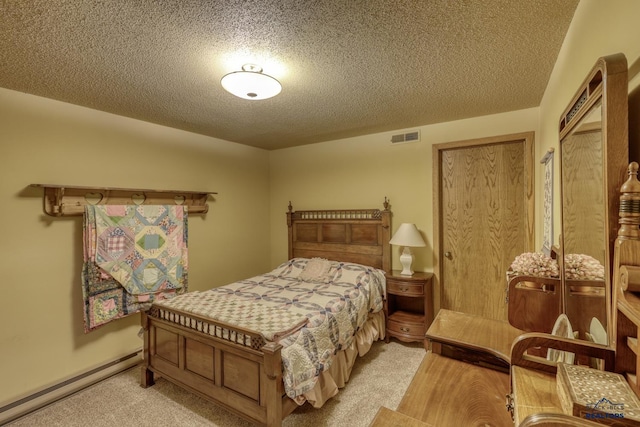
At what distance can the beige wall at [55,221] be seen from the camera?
2.30 m

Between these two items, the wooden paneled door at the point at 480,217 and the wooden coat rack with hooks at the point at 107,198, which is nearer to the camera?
the wooden coat rack with hooks at the point at 107,198

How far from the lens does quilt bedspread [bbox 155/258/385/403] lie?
6.37 feet

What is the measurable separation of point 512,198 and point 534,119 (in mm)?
793

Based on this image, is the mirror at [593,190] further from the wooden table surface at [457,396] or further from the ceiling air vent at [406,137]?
the ceiling air vent at [406,137]

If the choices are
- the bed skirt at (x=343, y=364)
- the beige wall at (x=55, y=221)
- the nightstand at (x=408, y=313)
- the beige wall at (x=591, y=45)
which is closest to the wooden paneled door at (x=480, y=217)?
the nightstand at (x=408, y=313)

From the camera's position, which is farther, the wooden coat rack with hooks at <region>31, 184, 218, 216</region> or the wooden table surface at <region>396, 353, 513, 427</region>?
the wooden coat rack with hooks at <region>31, 184, 218, 216</region>

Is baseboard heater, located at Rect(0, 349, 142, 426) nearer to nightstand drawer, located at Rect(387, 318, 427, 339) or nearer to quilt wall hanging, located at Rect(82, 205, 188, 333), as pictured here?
quilt wall hanging, located at Rect(82, 205, 188, 333)

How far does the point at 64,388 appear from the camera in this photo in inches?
97.4

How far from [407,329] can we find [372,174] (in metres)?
1.90

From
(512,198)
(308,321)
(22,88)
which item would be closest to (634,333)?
(308,321)

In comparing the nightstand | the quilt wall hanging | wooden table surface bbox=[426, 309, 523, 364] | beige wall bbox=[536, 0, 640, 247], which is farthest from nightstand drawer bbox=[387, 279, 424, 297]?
the quilt wall hanging

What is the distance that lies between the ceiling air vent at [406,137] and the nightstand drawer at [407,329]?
6.94ft

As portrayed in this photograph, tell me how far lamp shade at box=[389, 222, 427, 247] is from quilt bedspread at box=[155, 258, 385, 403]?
453mm

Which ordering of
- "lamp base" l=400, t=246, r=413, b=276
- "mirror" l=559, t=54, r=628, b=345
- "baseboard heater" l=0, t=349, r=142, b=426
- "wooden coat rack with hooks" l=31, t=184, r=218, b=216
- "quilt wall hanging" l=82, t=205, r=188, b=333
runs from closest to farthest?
"mirror" l=559, t=54, r=628, b=345, "baseboard heater" l=0, t=349, r=142, b=426, "wooden coat rack with hooks" l=31, t=184, r=218, b=216, "quilt wall hanging" l=82, t=205, r=188, b=333, "lamp base" l=400, t=246, r=413, b=276
